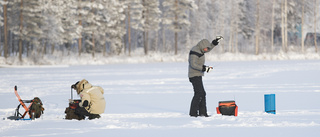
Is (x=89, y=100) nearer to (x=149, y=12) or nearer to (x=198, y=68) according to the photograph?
(x=198, y=68)

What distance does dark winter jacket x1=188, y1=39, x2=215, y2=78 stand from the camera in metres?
9.52

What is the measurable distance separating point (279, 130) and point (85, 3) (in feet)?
123

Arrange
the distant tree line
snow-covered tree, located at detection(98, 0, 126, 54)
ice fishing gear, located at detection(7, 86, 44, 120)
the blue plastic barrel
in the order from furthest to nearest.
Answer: snow-covered tree, located at detection(98, 0, 126, 54) < the distant tree line < the blue plastic barrel < ice fishing gear, located at detection(7, 86, 44, 120)

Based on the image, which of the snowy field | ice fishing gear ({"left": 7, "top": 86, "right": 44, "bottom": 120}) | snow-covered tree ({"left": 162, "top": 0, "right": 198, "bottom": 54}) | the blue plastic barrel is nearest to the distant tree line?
snow-covered tree ({"left": 162, "top": 0, "right": 198, "bottom": 54})

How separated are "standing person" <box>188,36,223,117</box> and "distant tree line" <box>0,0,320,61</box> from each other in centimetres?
2953

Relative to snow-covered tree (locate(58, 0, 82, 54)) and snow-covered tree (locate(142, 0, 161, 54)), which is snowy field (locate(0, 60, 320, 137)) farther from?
snow-covered tree (locate(142, 0, 161, 54))

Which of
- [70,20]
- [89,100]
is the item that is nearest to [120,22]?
[70,20]

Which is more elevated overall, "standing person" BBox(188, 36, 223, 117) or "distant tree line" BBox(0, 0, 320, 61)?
"distant tree line" BBox(0, 0, 320, 61)

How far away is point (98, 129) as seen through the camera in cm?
853

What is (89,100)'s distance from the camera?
924cm

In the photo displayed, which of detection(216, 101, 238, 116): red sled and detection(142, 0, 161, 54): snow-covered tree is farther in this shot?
detection(142, 0, 161, 54): snow-covered tree

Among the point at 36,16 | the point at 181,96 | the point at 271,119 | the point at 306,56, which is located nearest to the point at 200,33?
the point at 306,56

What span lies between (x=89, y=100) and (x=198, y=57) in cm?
263

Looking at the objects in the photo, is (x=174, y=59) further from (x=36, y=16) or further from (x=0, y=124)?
(x=0, y=124)
